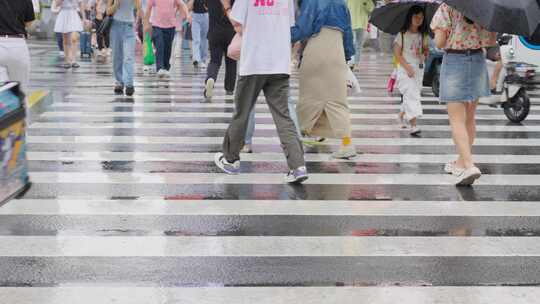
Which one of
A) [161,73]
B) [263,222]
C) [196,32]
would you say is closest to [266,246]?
[263,222]

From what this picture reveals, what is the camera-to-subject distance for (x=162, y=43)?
17.5 meters

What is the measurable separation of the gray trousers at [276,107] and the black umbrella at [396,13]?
2.72m

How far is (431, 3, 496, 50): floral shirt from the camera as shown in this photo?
24.0ft

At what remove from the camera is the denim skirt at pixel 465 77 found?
7.46 m

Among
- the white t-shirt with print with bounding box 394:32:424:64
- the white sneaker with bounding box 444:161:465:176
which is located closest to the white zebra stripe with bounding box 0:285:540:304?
the white sneaker with bounding box 444:161:465:176

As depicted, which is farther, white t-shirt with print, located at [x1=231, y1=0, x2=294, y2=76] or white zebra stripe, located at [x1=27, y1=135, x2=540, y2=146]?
white zebra stripe, located at [x1=27, y1=135, x2=540, y2=146]

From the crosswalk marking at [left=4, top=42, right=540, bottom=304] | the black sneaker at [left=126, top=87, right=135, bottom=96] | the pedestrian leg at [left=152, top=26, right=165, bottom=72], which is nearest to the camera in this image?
the crosswalk marking at [left=4, top=42, right=540, bottom=304]

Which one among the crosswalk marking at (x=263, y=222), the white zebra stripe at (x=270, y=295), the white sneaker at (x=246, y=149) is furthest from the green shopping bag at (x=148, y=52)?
the white zebra stripe at (x=270, y=295)

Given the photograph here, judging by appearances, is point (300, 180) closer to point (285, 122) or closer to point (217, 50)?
point (285, 122)

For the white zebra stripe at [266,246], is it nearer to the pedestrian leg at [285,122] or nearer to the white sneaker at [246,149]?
the pedestrian leg at [285,122]

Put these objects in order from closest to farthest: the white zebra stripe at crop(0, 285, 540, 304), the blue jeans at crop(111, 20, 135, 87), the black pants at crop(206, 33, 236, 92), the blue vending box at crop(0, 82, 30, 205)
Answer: the blue vending box at crop(0, 82, 30, 205) → the white zebra stripe at crop(0, 285, 540, 304) → the black pants at crop(206, 33, 236, 92) → the blue jeans at crop(111, 20, 135, 87)

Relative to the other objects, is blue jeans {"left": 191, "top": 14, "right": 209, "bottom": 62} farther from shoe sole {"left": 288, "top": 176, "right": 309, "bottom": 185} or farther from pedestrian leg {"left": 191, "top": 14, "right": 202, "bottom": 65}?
shoe sole {"left": 288, "top": 176, "right": 309, "bottom": 185}

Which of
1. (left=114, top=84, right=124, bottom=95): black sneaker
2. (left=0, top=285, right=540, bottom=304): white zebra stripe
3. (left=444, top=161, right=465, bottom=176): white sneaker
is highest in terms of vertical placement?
(left=0, top=285, right=540, bottom=304): white zebra stripe

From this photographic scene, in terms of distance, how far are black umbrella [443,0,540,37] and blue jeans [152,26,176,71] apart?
1107 cm
